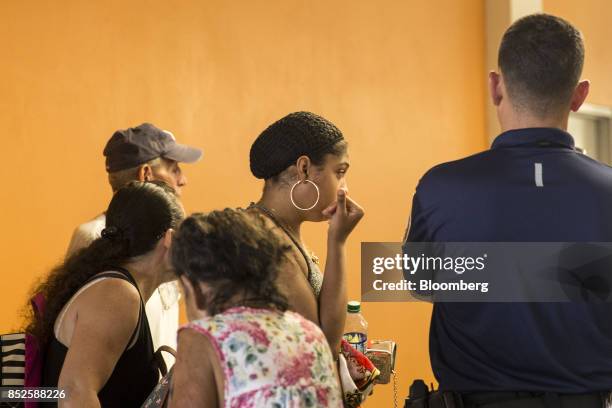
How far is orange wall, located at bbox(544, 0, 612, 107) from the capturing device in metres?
6.22

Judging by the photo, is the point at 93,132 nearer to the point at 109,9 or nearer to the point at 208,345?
the point at 109,9

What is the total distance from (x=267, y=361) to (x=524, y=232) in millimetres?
592

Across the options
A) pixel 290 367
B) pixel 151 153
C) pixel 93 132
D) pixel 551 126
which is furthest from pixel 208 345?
pixel 93 132

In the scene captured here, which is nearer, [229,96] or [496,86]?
[496,86]

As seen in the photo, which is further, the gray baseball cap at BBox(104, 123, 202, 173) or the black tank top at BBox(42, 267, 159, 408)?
the gray baseball cap at BBox(104, 123, 202, 173)

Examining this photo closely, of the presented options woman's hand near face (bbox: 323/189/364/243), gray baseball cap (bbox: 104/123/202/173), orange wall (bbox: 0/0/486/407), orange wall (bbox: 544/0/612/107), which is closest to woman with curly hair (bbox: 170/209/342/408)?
woman's hand near face (bbox: 323/189/364/243)

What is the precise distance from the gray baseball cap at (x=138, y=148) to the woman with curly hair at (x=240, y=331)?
1708 mm

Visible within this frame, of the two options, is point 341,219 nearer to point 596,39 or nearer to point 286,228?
point 286,228

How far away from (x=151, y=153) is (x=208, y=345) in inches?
76.0

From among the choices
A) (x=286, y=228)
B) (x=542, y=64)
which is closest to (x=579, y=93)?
(x=542, y=64)

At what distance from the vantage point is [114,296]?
7.04 ft

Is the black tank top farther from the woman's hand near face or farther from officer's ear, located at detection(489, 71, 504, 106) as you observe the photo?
officer's ear, located at detection(489, 71, 504, 106)

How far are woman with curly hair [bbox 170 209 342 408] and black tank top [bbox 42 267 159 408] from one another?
56cm

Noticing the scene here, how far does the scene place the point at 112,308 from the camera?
2.12 metres
